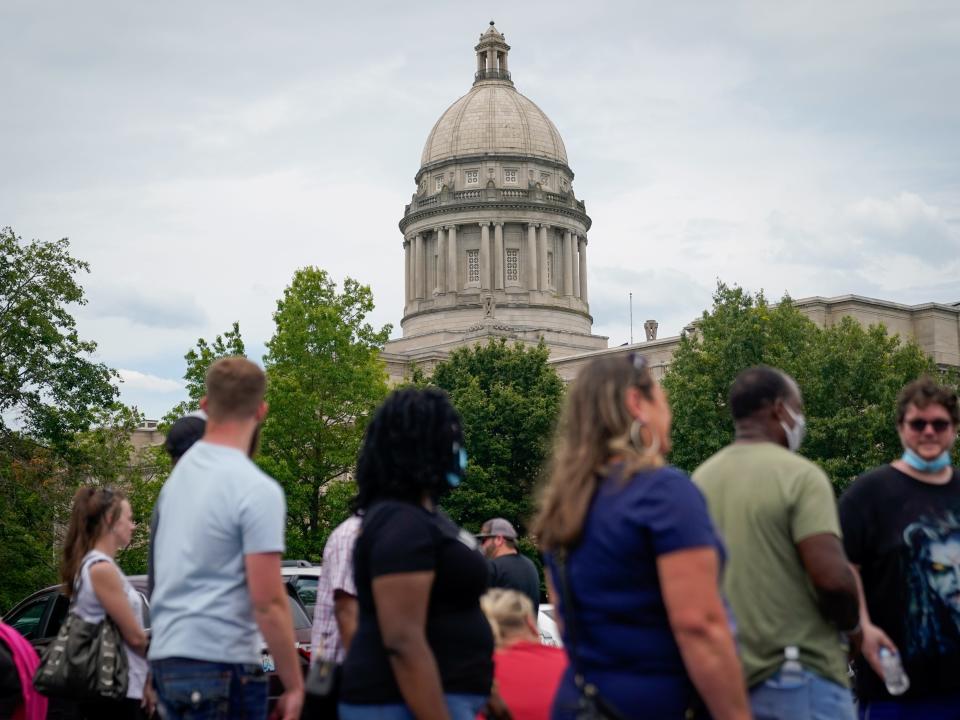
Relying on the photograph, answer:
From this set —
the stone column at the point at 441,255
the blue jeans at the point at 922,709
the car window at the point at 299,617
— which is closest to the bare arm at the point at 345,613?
the blue jeans at the point at 922,709

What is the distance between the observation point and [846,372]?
4466cm

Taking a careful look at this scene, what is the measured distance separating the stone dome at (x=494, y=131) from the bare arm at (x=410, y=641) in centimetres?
9921

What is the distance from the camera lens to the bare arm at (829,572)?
228 inches

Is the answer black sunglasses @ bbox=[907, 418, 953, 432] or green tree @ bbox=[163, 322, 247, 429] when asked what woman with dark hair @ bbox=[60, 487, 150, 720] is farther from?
green tree @ bbox=[163, 322, 247, 429]

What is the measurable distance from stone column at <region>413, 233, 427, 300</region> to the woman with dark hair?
9273 centimetres

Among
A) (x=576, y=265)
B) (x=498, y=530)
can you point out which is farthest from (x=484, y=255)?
(x=498, y=530)

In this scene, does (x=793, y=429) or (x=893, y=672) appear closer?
(x=793, y=429)

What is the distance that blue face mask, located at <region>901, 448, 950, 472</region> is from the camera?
700 cm

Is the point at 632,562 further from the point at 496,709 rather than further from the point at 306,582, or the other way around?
the point at 306,582

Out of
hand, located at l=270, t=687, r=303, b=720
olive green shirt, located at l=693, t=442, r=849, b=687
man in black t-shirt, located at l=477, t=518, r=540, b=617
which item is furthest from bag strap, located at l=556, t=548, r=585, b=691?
man in black t-shirt, located at l=477, t=518, r=540, b=617

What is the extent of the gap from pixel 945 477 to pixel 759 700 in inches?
72.2

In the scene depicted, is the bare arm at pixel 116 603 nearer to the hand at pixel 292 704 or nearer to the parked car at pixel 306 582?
the hand at pixel 292 704

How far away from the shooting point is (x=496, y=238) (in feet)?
327

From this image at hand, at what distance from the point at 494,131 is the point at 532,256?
10.9 metres
